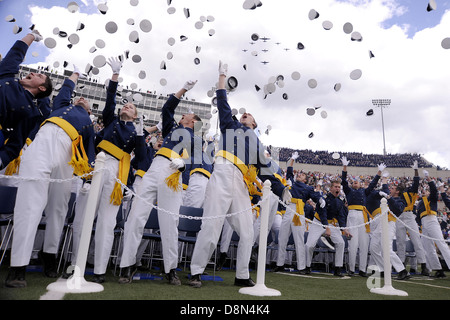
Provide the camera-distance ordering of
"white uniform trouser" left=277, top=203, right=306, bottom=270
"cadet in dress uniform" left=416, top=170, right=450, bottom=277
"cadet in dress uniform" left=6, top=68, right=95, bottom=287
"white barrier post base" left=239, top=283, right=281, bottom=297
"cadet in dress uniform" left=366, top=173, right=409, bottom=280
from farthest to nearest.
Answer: "cadet in dress uniform" left=416, top=170, right=450, bottom=277 < "white uniform trouser" left=277, top=203, right=306, bottom=270 < "cadet in dress uniform" left=366, top=173, right=409, bottom=280 < "white barrier post base" left=239, top=283, right=281, bottom=297 < "cadet in dress uniform" left=6, top=68, right=95, bottom=287

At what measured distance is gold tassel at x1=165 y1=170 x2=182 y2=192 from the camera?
3484mm

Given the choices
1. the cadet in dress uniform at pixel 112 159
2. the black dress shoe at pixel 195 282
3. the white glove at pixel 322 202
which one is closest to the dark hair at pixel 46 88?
the cadet in dress uniform at pixel 112 159

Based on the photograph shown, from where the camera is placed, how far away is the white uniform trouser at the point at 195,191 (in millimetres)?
6148

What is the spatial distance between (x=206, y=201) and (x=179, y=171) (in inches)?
19.7

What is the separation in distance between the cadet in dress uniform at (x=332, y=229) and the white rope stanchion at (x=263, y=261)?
3561 millimetres

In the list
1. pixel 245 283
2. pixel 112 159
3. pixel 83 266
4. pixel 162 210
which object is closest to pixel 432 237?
pixel 245 283

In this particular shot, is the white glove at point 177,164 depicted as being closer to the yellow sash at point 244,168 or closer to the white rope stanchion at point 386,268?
the yellow sash at point 244,168

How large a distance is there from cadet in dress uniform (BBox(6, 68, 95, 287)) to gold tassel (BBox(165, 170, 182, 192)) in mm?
910

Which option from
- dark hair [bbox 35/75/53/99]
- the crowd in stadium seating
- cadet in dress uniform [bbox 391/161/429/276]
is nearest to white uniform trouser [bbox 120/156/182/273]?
dark hair [bbox 35/75/53/99]

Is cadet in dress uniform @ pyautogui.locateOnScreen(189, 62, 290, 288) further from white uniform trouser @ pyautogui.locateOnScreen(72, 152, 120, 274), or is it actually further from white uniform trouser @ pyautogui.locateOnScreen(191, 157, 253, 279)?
white uniform trouser @ pyautogui.locateOnScreen(72, 152, 120, 274)
